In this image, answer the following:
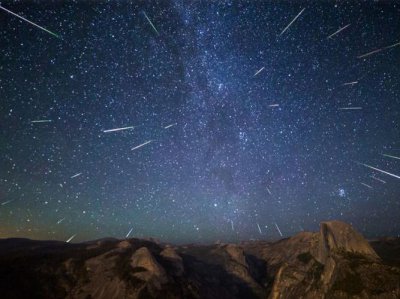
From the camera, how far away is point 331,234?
116 m

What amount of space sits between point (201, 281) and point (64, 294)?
169ft

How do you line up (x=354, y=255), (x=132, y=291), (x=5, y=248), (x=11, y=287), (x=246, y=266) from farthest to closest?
1. (x=246, y=266)
2. (x=5, y=248)
3. (x=354, y=255)
4. (x=132, y=291)
5. (x=11, y=287)

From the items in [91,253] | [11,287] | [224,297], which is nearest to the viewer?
[11,287]

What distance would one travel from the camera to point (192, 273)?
11688 centimetres

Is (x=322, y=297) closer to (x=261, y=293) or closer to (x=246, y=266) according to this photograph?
(x=261, y=293)

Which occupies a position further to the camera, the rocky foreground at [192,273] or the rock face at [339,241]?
the rock face at [339,241]

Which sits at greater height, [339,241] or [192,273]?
[339,241]

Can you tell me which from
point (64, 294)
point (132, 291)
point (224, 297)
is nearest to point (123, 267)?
point (132, 291)

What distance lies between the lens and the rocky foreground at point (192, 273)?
290ft

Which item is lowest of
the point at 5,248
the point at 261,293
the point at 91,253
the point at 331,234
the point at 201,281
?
the point at 261,293

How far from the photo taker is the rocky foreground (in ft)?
290

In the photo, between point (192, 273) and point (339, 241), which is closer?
point (339, 241)

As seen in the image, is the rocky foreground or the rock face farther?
the rock face

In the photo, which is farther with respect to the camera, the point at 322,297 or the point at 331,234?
the point at 331,234
